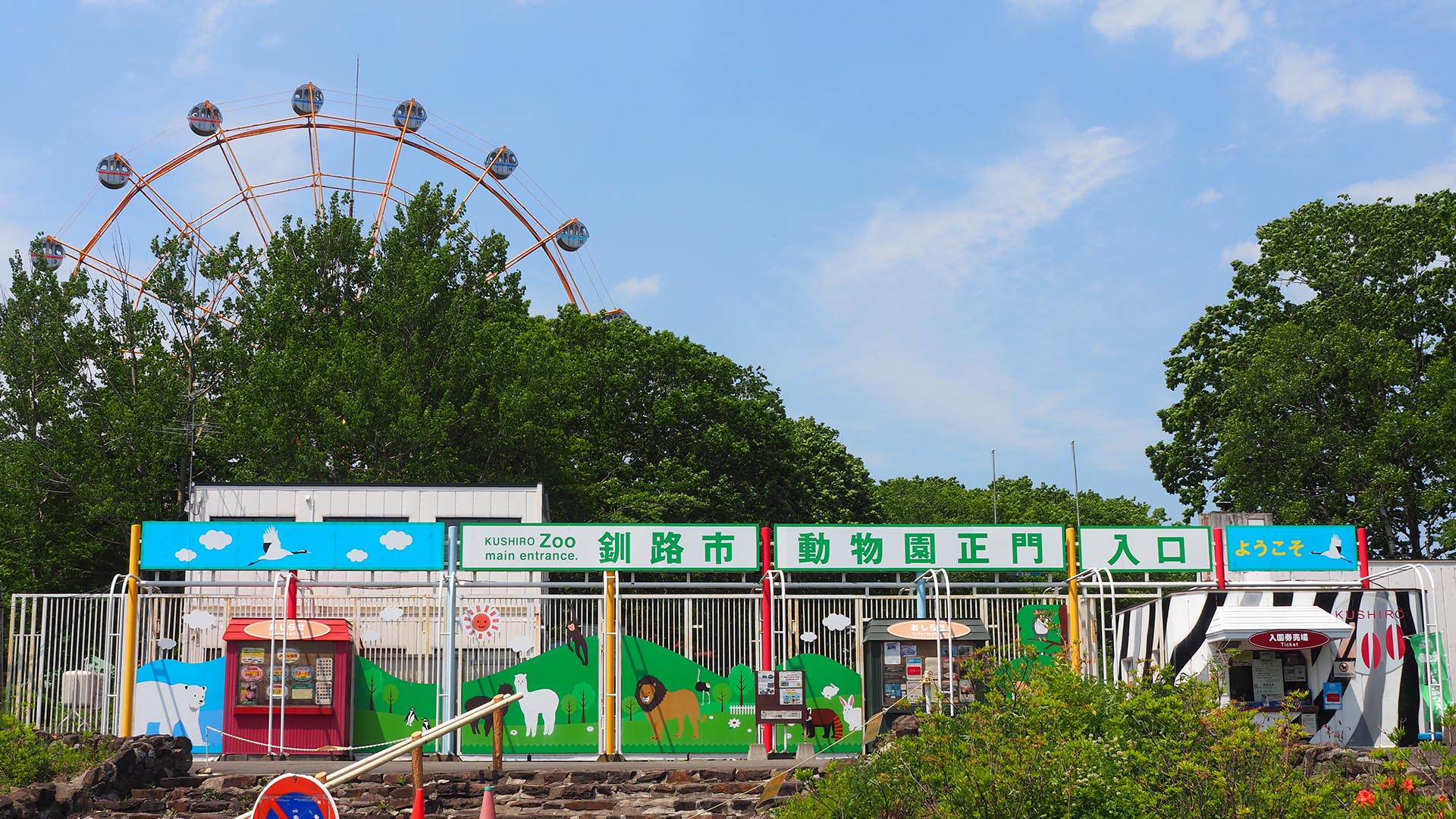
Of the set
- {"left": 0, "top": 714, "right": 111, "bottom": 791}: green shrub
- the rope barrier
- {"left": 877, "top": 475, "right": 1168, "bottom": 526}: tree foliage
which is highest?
{"left": 877, "top": 475, "right": 1168, "bottom": 526}: tree foliage

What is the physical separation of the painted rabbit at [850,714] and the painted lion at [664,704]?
2.01 m

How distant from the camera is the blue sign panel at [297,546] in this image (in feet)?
63.8

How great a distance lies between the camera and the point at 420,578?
2380cm

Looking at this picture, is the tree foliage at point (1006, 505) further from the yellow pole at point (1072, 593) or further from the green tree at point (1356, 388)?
the yellow pole at point (1072, 593)

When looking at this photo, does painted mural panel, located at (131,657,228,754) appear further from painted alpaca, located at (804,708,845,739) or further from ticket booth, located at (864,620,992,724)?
ticket booth, located at (864,620,992,724)

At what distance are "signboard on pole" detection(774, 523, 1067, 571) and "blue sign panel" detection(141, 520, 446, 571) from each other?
513 centimetres

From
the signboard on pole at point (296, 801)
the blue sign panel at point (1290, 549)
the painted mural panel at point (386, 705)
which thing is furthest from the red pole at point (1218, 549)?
the signboard on pole at point (296, 801)

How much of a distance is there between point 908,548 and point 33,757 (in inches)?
459

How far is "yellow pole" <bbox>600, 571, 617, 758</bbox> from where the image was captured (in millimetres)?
18734

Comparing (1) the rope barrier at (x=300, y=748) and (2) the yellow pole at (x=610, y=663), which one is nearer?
(1) the rope barrier at (x=300, y=748)

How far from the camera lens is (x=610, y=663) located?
18.9 metres

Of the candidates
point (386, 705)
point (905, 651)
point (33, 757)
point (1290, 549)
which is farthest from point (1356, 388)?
point (33, 757)

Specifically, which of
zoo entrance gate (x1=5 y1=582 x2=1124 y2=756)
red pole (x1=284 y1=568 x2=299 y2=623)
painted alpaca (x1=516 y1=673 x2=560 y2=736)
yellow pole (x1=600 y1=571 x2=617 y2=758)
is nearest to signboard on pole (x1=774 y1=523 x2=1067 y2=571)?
zoo entrance gate (x1=5 y1=582 x2=1124 y2=756)

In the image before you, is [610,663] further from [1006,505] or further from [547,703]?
[1006,505]
